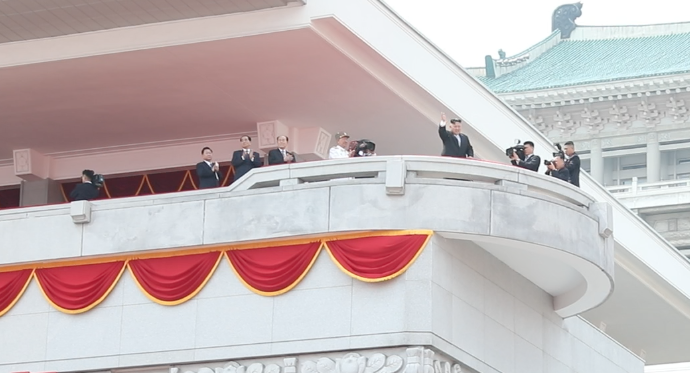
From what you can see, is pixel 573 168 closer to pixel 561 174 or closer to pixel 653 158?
pixel 561 174

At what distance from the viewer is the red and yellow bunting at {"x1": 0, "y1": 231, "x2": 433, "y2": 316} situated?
76.4 ft

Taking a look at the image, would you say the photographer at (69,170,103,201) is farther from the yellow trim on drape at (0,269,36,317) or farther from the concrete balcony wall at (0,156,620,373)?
the yellow trim on drape at (0,269,36,317)

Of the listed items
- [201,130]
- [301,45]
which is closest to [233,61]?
[301,45]

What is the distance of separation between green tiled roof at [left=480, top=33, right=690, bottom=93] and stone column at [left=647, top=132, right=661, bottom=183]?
121 inches

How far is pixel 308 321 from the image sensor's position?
23375mm

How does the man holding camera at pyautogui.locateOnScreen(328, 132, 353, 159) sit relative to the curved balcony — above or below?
above

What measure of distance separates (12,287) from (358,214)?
5.99 meters

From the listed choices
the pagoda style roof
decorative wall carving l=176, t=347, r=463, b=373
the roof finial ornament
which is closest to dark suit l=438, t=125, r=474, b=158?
decorative wall carving l=176, t=347, r=463, b=373

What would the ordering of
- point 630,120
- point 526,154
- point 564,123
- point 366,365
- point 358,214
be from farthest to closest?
point 564,123 → point 630,120 → point 526,154 → point 358,214 → point 366,365

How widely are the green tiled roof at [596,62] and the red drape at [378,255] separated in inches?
1418

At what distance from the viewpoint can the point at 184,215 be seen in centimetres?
2450

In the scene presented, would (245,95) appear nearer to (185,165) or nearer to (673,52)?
(185,165)

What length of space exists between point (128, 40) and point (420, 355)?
8.27 m

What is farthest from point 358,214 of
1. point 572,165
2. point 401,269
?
point 572,165
